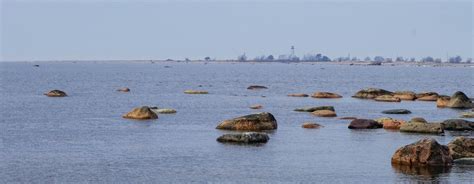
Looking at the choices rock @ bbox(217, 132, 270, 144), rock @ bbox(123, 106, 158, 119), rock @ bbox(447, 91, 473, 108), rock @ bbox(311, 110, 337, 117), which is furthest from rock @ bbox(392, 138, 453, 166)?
rock @ bbox(447, 91, 473, 108)

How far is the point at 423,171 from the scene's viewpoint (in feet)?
139

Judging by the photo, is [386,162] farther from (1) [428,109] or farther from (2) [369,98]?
(2) [369,98]

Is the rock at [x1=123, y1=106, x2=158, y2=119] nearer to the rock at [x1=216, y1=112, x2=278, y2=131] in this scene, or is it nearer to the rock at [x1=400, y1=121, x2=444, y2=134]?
the rock at [x1=216, y1=112, x2=278, y2=131]

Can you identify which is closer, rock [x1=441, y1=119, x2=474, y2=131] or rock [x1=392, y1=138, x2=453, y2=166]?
rock [x1=392, y1=138, x2=453, y2=166]

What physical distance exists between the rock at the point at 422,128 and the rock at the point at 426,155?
16348mm

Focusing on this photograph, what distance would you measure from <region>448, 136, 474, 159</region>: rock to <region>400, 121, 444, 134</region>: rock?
538 inches

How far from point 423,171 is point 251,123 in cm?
2232

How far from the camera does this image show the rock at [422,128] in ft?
201

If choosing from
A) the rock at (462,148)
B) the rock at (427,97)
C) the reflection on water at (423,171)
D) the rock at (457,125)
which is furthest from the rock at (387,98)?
the reflection on water at (423,171)

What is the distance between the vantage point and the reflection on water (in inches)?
1593

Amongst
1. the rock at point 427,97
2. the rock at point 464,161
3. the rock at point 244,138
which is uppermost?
the rock at point 244,138

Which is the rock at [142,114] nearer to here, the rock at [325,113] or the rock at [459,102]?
the rock at [325,113]

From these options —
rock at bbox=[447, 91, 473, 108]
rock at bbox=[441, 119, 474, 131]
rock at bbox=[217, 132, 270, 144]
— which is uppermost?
rock at bbox=[217, 132, 270, 144]

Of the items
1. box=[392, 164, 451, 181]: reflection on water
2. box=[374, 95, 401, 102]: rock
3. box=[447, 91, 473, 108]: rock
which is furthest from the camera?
box=[374, 95, 401, 102]: rock
